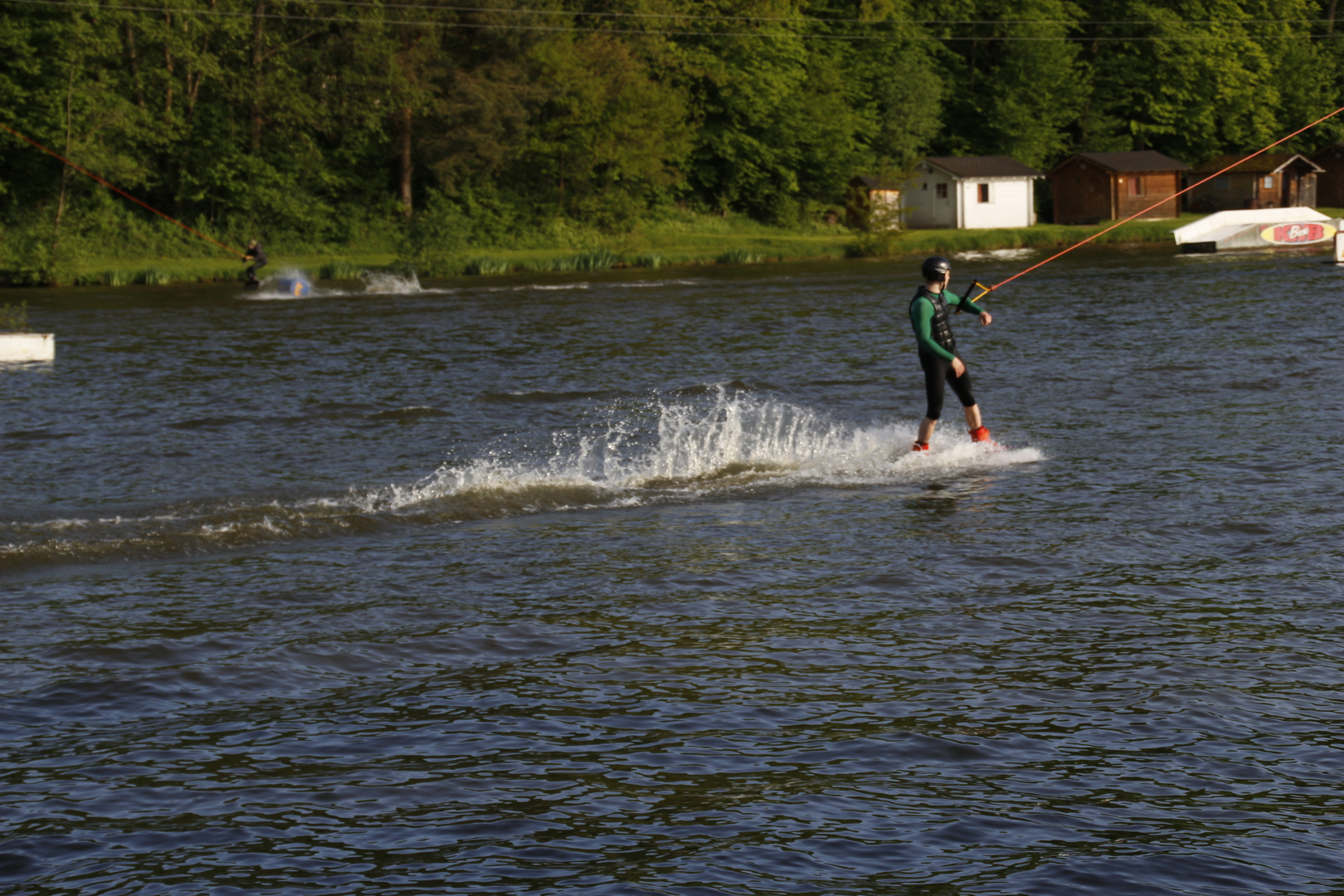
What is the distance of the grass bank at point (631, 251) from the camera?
47.8 m

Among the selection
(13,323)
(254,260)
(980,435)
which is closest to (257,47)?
(254,260)

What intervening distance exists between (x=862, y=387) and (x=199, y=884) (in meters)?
15.6

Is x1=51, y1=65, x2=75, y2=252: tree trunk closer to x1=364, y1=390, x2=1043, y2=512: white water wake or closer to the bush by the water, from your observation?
the bush by the water

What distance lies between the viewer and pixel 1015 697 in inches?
285

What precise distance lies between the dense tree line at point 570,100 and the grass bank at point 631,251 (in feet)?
5.70

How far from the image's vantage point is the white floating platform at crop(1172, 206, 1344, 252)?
167ft

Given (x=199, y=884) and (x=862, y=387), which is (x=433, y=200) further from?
(x=199, y=884)

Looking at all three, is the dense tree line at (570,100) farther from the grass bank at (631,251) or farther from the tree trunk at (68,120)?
the grass bank at (631,251)

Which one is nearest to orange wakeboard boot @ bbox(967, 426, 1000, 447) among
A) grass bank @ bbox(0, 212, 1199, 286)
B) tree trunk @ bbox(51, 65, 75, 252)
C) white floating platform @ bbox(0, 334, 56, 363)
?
white floating platform @ bbox(0, 334, 56, 363)

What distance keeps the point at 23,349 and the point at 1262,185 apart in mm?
71928

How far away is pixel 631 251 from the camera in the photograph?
175 ft

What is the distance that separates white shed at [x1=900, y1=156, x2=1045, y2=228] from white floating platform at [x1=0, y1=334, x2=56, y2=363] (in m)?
53.5

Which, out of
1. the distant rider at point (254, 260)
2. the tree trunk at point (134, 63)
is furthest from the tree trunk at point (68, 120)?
the distant rider at point (254, 260)

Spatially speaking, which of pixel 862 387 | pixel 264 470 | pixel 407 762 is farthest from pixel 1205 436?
pixel 407 762
